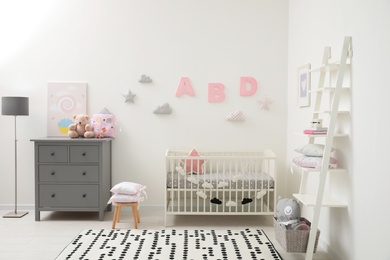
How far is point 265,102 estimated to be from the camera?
15.1ft

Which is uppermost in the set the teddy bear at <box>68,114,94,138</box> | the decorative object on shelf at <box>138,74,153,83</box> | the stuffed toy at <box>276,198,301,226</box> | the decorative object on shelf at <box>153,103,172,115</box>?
the decorative object on shelf at <box>138,74,153,83</box>

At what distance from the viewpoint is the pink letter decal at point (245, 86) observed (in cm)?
461

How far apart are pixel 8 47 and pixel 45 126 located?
3.12 feet

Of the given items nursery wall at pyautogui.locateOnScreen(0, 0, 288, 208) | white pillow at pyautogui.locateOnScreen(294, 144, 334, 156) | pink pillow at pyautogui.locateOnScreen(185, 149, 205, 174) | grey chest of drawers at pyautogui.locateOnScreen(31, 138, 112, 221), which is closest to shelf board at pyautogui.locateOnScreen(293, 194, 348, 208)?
white pillow at pyautogui.locateOnScreen(294, 144, 334, 156)

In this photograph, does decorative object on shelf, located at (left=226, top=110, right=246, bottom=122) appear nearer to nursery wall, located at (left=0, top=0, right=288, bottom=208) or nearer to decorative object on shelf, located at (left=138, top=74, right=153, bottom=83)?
nursery wall, located at (left=0, top=0, right=288, bottom=208)

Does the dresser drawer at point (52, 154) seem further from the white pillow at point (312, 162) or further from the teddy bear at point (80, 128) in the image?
the white pillow at point (312, 162)

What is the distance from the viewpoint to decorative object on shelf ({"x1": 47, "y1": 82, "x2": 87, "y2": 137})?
180 inches

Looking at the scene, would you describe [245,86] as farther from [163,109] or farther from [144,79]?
[144,79]

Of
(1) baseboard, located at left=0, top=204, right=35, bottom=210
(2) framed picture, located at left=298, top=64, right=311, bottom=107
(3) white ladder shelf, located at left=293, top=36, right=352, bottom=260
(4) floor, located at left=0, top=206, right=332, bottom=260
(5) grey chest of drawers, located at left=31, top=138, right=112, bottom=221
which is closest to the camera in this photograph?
(3) white ladder shelf, located at left=293, top=36, right=352, bottom=260

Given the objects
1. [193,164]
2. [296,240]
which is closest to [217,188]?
[193,164]

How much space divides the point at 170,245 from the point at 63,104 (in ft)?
6.89

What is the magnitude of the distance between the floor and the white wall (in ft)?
1.51

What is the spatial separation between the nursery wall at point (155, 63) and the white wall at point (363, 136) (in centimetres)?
122

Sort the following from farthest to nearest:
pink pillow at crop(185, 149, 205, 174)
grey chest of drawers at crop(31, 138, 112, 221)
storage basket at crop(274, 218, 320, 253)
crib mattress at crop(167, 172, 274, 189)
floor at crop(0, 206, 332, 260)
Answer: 1. pink pillow at crop(185, 149, 205, 174)
2. grey chest of drawers at crop(31, 138, 112, 221)
3. crib mattress at crop(167, 172, 274, 189)
4. floor at crop(0, 206, 332, 260)
5. storage basket at crop(274, 218, 320, 253)
